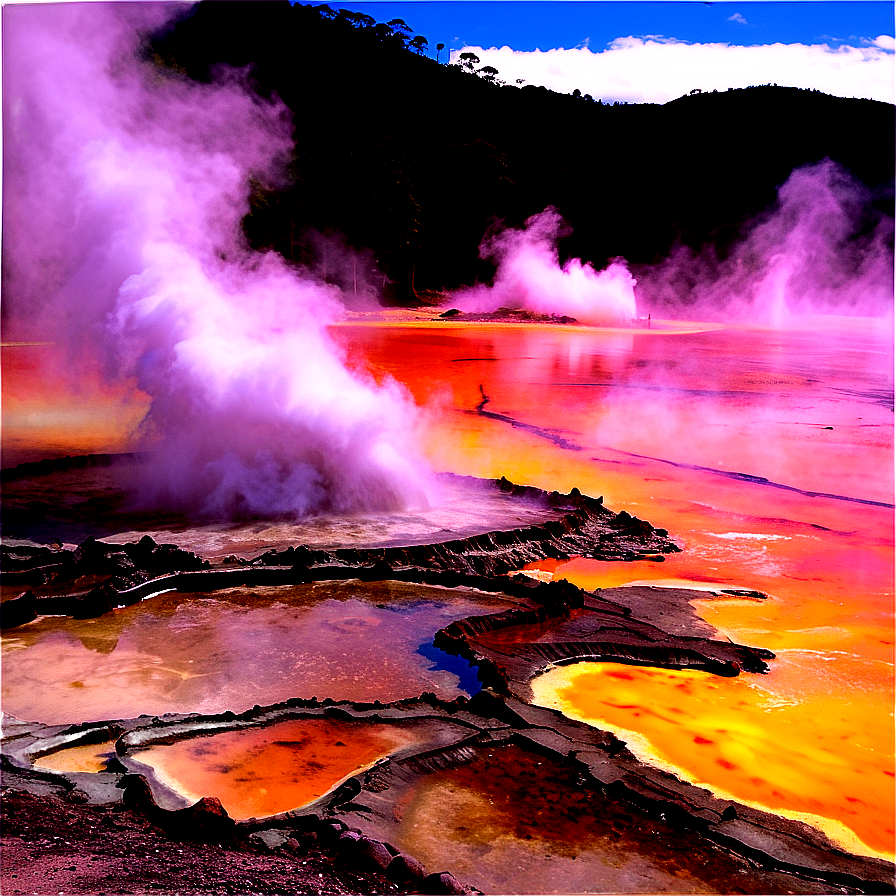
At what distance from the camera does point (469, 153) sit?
42406 millimetres

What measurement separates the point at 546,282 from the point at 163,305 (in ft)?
86.9

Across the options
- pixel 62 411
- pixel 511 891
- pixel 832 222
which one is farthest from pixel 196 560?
pixel 832 222

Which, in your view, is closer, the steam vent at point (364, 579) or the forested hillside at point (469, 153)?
the steam vent at point (364, 579)

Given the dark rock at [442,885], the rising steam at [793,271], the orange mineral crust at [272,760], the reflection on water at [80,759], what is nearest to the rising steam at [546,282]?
the rising steam at [793,271]

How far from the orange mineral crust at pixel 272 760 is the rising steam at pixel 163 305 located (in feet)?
12.8

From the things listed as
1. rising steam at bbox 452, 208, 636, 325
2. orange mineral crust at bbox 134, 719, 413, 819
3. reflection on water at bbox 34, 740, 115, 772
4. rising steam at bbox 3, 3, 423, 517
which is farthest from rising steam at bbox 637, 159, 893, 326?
reflection on water at bbox 34, 740, 115, 772

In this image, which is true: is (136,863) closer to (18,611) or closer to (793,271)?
(18,611)

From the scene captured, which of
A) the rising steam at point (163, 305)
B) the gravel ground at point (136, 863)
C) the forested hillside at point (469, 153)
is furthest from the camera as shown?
the forested hillside at point (469, 153)

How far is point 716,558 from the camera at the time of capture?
27.2 feet

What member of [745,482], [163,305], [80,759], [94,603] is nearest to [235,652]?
[94,603]

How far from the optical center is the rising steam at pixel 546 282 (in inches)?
1318

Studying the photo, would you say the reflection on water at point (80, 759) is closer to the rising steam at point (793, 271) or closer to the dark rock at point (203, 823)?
the dark rock at point (203, 823)

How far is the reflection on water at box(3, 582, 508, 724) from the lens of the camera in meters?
5.22

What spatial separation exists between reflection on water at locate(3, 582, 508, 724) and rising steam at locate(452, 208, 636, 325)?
86.0 feet
